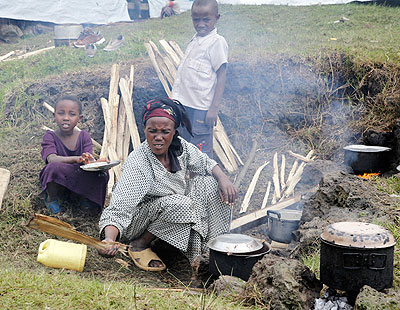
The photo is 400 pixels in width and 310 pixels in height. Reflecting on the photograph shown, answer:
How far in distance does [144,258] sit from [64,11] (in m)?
13.4

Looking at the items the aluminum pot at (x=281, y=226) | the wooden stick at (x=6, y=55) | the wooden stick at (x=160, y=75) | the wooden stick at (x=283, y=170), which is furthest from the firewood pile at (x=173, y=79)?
the wooden stick at (x=6, y=55)

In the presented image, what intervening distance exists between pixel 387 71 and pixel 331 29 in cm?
500

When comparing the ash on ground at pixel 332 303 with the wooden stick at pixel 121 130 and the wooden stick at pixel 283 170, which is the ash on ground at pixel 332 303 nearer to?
the wooden stick at pixel 283 170

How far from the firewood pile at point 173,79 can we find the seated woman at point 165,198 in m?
2.43

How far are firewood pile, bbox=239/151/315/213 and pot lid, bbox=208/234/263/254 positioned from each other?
210 centimetres

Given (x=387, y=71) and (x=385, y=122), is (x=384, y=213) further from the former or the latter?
(x=387, y=71)

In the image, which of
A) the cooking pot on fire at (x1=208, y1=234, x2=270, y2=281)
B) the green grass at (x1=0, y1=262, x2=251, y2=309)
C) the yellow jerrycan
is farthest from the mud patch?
the yellow jerrycan

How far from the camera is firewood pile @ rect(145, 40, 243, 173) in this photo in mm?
6758

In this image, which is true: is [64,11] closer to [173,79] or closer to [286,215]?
[173,79]

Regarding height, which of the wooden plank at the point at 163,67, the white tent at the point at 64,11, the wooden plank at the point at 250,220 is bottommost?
the wooden plank at the point at 250,220

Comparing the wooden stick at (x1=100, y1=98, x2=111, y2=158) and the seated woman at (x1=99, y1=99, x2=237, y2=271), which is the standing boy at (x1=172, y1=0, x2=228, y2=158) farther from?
the seated woman at (x1=99, y1=99, x2=237, y2=271)

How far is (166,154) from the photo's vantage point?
4.21 metres

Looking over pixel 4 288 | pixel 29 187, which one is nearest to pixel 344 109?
pixel 29 187

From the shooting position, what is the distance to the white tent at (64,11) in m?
14.6
